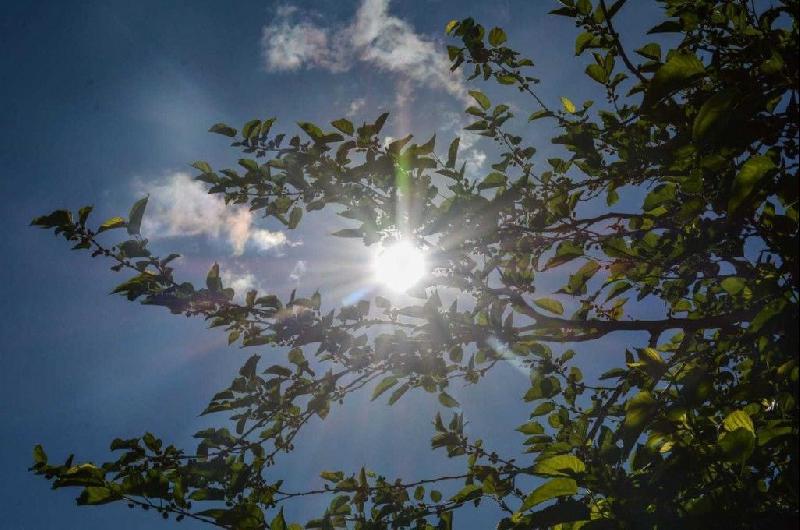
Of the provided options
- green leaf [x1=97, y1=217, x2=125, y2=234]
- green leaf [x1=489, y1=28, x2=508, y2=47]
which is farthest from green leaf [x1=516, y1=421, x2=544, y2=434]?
green leaf [x1=97, y1=217, x2=125, y2=234]

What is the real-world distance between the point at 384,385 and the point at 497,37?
2.94m

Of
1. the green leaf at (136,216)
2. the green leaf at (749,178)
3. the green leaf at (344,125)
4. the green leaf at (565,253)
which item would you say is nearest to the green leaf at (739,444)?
the green leaf at (749,178)

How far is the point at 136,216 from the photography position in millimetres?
2873

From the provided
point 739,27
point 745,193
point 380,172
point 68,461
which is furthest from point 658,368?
point 68,461

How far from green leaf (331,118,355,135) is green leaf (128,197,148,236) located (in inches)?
51.5

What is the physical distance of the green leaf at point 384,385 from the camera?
330 cm

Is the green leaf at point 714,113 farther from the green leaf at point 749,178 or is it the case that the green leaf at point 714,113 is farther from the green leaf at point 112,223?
the green leaf at point 112,223

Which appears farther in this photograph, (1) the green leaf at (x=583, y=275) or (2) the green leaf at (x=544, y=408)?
(2) the green leaf at (x=544, y=408)

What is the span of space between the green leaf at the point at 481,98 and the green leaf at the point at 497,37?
392 millimetres

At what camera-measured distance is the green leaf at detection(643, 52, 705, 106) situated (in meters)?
1.42

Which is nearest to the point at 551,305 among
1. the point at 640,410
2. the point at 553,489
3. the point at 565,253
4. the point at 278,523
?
the point at 565,253

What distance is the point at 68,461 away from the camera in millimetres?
2721

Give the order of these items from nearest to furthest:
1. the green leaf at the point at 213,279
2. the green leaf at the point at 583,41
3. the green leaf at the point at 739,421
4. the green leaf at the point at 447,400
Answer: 1. the green leaf at the point at 739,421
2. the green leaf at the point at 213,279
3. the green leaf at the point at 583,41
4. the green leaf at the point at 447,400

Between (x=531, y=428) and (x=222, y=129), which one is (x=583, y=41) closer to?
(x=222, y=129)
